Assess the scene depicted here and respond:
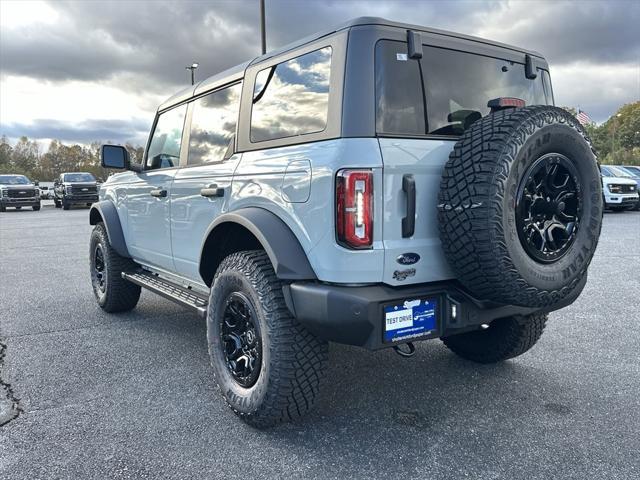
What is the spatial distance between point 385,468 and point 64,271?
6.64 m

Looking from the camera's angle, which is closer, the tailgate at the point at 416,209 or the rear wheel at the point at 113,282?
the tailgate at the point at 416,209

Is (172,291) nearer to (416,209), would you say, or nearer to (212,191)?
(212,191)

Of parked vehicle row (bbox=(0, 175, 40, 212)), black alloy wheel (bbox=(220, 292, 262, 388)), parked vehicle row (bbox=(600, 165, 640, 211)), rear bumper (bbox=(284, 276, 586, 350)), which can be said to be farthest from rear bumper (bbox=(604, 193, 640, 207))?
parked vehicle row (bbox=(0, 175, 40, 212))

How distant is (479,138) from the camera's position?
242 centimetres

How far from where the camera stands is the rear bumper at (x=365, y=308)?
2.37m

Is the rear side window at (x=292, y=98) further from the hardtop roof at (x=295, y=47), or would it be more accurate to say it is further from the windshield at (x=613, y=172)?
the windshield at (x=613, y=172)

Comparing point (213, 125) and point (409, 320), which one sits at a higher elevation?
point (213, 125)

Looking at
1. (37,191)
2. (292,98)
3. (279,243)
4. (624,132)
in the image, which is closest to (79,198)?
(37,191)

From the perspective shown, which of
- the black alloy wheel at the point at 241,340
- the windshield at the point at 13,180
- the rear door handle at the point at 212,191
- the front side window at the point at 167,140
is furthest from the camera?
the windshield at the point at 13,180

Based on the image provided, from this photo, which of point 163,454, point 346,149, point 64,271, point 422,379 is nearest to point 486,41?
point 346,149

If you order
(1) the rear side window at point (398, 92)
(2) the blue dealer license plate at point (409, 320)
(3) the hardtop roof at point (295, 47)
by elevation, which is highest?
(3) the hardtop roof at point (295, 47)

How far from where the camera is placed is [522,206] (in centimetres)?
242

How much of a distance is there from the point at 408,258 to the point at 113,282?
3473 millimetres

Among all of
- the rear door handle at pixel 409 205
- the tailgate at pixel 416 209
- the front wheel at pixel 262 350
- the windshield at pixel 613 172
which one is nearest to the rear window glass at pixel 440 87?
the tailgate at pixel 416 209
